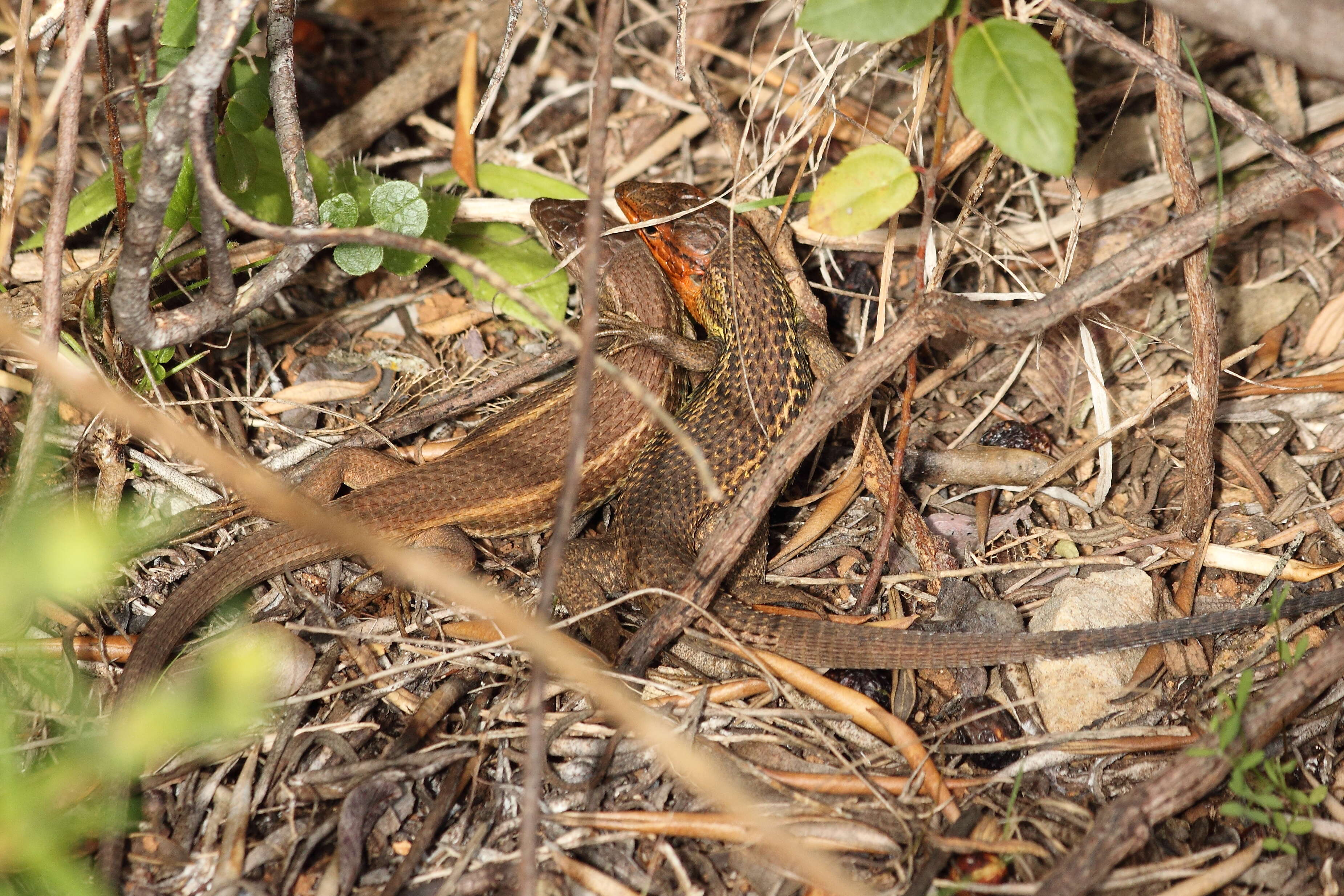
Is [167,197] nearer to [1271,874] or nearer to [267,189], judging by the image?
[267,189]

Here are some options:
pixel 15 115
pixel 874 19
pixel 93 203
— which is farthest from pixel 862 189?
pixel 93 203

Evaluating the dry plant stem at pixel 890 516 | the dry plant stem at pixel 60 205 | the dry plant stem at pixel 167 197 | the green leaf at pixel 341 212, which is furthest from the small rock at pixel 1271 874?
the dry plant stem at pixel 60 205

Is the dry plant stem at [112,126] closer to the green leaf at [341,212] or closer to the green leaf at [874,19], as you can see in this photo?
the green leaf at [341,212]

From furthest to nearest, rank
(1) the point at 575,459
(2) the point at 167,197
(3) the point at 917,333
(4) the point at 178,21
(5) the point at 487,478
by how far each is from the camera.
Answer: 1. (5) the point at 487,478
2. (4) the point at 178,21
3. (3) the point at 917,333
4. (2) the point at 167,197
5. (1) the point at 575,459

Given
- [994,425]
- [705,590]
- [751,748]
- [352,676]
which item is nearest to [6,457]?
[352,676]

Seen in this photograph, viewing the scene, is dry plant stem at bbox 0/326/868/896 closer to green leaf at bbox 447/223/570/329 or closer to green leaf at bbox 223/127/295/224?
green leaf at bbox 223/127/295/224

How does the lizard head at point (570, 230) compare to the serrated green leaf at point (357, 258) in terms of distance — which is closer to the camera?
the serrated green leaf at point (357, 258)
